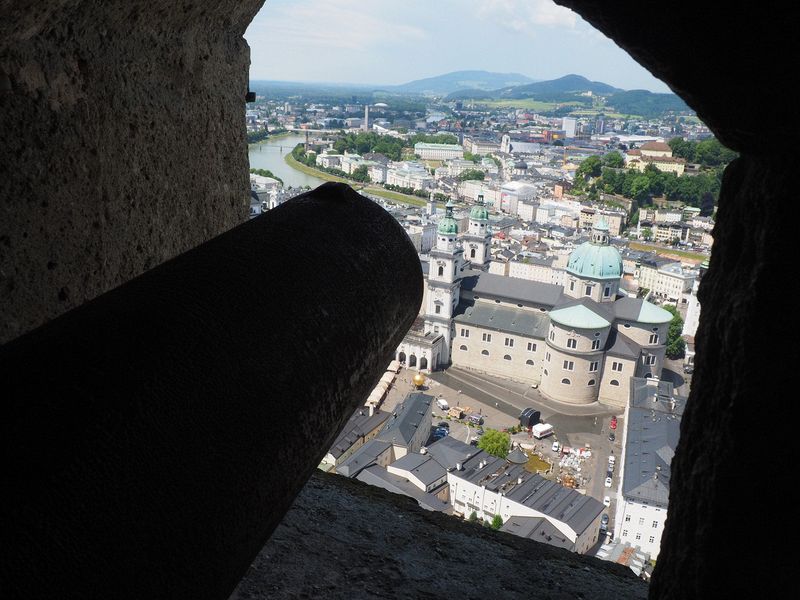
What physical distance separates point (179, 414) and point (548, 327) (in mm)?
15100

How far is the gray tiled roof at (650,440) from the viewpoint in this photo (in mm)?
8524

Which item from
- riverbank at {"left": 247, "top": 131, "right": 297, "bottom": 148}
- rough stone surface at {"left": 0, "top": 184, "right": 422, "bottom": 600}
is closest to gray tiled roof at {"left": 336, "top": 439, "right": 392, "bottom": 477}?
rough stone surface at {"left": 0, "top": 184, "right": 422, "bottom": 600}

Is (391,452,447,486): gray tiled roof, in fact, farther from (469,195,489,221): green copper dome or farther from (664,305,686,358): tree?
(469,195,489,221): green copper dome

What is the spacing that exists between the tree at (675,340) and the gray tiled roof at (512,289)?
2.48 m

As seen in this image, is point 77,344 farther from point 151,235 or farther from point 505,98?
point 505,98

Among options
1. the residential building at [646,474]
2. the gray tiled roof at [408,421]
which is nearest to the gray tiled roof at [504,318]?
the residential building at [646,474]

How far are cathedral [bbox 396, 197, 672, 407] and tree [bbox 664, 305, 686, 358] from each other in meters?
1.19

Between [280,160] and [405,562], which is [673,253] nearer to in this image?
[280,160]

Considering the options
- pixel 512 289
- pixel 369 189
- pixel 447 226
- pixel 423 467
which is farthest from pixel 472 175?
pixel 423 467

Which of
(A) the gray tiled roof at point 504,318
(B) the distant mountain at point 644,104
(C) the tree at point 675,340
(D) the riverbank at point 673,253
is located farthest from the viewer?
(B) the distant mountain at point 644,104

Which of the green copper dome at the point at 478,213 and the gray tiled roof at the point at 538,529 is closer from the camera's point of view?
the gray tiled roof at the point at 538,529

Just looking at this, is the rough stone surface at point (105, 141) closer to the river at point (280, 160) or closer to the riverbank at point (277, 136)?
the river at point (280, 160)

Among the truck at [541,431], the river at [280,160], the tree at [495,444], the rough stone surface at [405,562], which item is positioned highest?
Result: the rough stone surface at [405,562]

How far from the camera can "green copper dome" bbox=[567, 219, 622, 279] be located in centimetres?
1450
